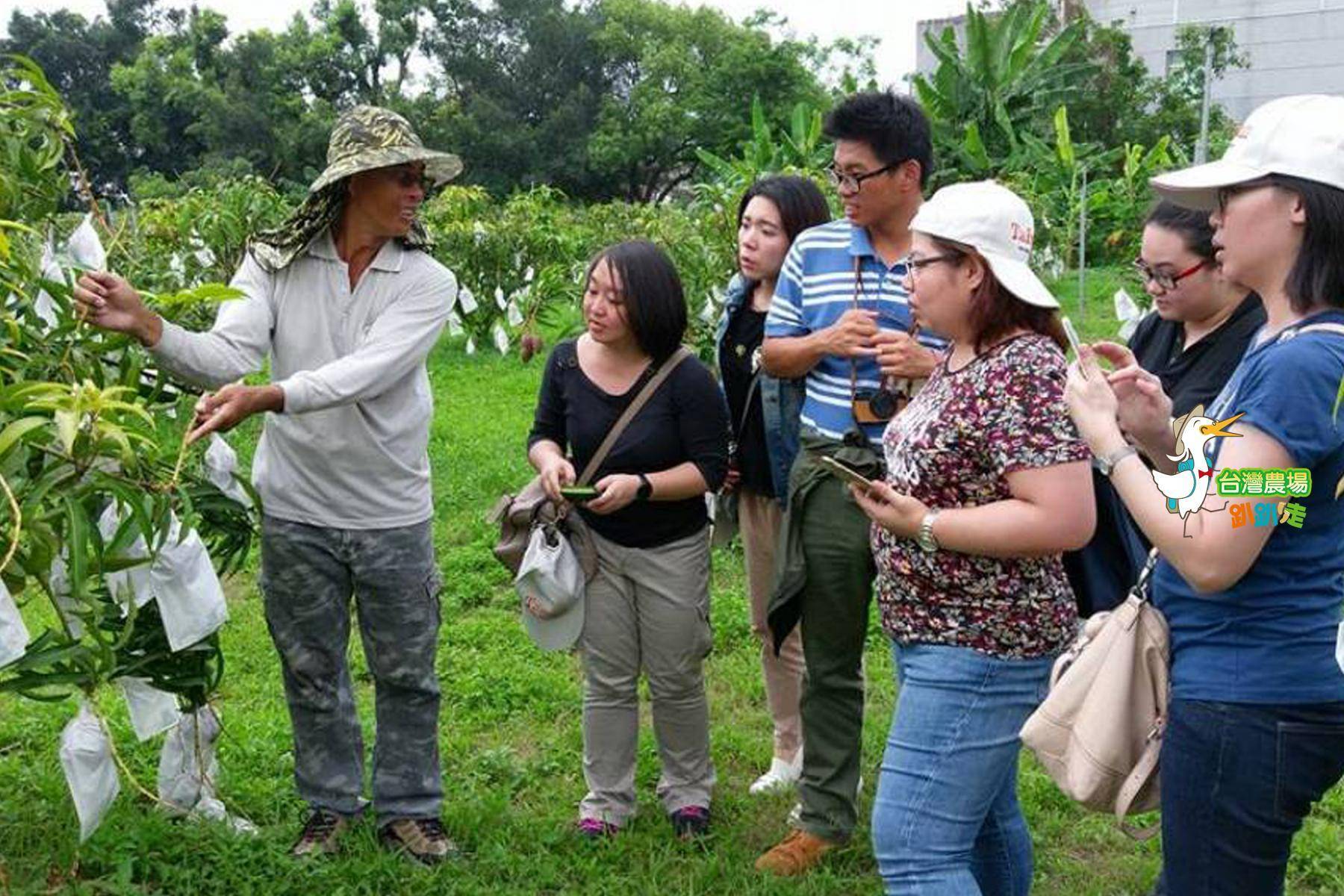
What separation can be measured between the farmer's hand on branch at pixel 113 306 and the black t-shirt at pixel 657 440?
1069 millimetres

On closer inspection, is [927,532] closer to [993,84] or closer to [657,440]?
[657,440]

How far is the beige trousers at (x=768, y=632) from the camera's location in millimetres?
3607

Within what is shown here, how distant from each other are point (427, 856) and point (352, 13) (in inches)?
1354

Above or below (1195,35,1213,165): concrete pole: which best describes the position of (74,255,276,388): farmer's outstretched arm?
above

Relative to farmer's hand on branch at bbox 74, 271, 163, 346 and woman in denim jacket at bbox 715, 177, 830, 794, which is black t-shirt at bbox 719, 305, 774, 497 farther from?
farmer's hand on branch at bbox 74, 271, 163, 346

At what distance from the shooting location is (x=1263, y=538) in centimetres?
181

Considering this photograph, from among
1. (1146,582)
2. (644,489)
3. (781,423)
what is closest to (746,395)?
(781,423)

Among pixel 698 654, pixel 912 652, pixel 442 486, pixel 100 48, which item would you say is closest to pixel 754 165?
pixel 442 486

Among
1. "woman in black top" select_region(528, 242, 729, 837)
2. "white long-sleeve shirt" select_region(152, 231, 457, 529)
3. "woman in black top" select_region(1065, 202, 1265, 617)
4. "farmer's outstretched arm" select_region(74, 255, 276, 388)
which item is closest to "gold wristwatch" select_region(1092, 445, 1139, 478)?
"woman in black top" select_region(1065, 202, 1265, 617)

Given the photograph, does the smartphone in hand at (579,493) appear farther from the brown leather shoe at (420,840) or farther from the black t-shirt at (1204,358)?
the black t-shirt at (1204,358)

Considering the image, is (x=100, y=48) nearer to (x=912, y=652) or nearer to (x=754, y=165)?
(x=754, y=165)

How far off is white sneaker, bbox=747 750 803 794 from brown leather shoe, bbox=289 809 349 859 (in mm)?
1096

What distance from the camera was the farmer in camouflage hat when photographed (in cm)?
308

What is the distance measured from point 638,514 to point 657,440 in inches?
7.5
